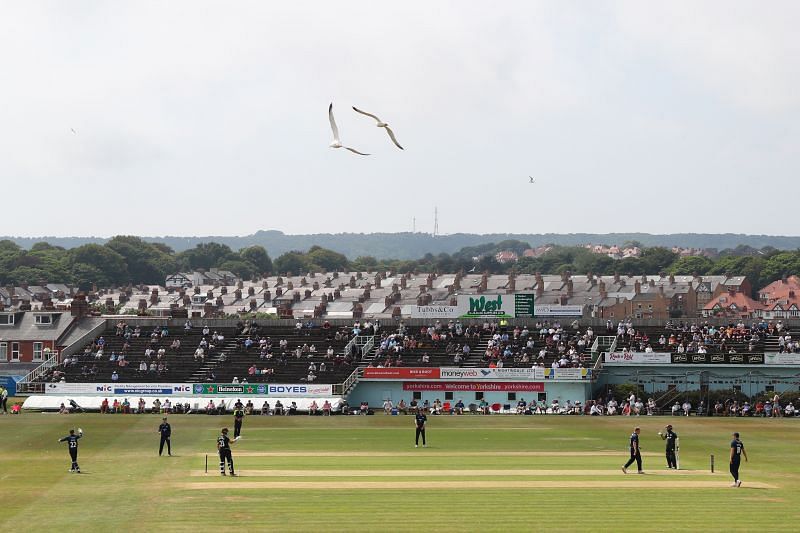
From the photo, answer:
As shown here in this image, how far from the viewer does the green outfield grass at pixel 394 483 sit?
2597cm

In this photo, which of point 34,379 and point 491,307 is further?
point 491,307

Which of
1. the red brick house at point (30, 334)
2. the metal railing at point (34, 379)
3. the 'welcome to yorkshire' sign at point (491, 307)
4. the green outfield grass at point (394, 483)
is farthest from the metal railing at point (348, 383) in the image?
the red brick house at point (30, 334)

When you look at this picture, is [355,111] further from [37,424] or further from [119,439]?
[37,424]

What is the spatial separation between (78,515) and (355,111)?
38.7ft

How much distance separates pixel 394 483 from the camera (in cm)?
3183

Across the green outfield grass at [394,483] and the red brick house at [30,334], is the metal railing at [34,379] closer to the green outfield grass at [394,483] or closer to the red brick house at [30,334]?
the red brick house at [30,334]

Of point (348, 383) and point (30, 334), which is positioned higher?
point (30, 334)

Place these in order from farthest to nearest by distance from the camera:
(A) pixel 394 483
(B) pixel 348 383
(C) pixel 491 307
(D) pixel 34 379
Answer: (C) pixel 491 307 < (D) pixel 34 379 < (B) pixel 348 383 < (A) pixel 394 483

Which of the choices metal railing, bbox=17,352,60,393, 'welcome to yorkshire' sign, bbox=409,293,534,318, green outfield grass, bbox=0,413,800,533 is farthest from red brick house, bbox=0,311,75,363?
green outfield grass, bbox=0,413,800,533

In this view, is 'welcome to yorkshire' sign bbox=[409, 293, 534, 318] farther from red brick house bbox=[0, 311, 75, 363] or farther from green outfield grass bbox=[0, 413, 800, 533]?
green outfield grass bbox=[0, 413, 800, 533]

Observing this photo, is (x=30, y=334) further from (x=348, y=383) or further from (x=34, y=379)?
(x=348, y=383)

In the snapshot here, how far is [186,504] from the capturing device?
91.7ft

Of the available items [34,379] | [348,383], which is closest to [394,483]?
[348,383]

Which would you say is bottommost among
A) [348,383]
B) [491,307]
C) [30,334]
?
[348,383]
